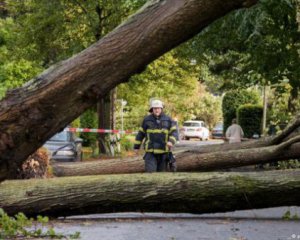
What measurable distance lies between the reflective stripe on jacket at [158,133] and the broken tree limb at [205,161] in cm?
241

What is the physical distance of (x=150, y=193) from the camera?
7691 mm

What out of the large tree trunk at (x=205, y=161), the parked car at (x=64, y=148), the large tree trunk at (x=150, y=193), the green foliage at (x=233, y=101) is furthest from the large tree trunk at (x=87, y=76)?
the green foliage at (x=233, y=101)

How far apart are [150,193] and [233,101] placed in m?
34.1

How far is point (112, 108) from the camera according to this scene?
2750 centimetres

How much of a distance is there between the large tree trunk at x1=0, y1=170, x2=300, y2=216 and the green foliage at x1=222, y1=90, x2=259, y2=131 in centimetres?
2844

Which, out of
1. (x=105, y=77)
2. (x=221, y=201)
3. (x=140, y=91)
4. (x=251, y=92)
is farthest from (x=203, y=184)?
(x=251, y=92)

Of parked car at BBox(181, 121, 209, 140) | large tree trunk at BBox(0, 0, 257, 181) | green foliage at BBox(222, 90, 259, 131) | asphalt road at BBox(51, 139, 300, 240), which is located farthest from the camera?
parked car at BBox(181, 121, 209, 140)

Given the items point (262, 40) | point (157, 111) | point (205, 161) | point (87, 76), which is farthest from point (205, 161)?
point (87, 76)

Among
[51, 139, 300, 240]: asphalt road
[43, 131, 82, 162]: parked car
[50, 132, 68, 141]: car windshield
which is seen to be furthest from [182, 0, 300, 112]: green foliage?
[51, 139, 300, 240]: asphalt road

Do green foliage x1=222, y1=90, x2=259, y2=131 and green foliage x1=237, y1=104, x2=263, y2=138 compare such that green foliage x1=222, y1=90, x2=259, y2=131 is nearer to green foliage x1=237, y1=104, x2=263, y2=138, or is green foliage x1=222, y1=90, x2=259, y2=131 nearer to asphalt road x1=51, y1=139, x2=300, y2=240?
green foliage x1=237, y1=104, x2=263, y2=138

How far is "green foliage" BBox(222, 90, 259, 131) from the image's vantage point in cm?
3788

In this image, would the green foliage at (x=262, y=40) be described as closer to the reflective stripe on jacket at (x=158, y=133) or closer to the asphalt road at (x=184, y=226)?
the reflective stripe on jacket at (x=158, y=133)

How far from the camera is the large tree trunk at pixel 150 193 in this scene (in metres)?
7.59

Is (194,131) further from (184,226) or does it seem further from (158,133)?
(184,226)
